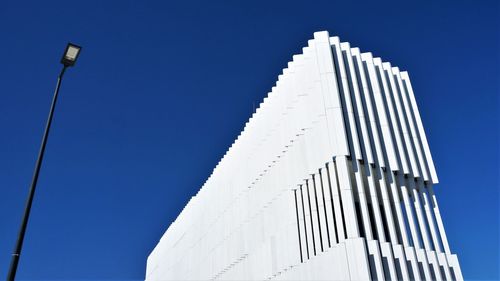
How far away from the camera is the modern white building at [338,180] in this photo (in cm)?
1939

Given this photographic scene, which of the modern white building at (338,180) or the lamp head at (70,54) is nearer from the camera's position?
the lamp head at (70,54)

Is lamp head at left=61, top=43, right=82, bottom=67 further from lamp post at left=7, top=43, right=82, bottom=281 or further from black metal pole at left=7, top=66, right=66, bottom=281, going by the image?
black metal pole at left=7, top=66, right=66, bottom=281

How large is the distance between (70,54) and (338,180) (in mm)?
14730

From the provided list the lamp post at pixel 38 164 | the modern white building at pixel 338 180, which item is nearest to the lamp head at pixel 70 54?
the lamp post at pixel 38 164

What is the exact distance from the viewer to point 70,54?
1145 centimetres

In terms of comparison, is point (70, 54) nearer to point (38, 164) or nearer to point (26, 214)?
point (38, 164)

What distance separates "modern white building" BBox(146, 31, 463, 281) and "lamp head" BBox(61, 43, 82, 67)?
558 inches

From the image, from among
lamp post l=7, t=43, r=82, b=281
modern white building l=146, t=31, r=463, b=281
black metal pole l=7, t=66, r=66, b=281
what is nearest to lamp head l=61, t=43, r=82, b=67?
lamp post l=7, t=43, r=82, b=281

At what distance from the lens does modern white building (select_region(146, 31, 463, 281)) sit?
1939 cm

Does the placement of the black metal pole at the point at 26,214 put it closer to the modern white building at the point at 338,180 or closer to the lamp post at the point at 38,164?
the lamp post at the point at 38,164

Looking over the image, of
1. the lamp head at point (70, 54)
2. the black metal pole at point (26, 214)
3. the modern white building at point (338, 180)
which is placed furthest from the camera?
the modern white building at point (338, 180)

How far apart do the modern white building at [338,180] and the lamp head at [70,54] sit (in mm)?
14169

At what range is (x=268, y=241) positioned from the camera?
2597 centimetres

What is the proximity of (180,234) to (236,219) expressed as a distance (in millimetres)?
20616
